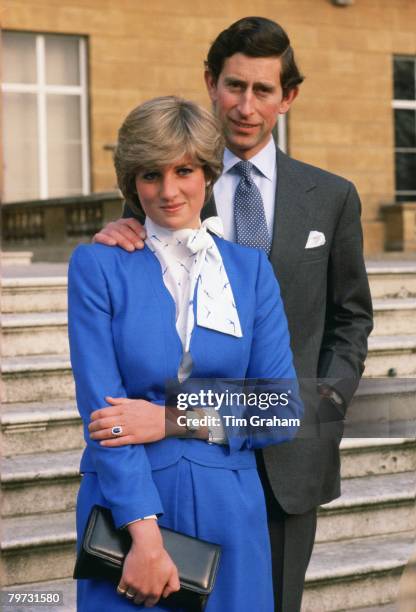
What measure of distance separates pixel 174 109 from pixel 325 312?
76 centimetres

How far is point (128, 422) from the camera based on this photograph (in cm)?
194

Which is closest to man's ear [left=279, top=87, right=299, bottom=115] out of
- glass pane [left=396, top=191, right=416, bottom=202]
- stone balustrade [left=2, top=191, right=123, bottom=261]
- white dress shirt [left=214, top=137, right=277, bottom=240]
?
white dress shirt [left=214, top=137, right=277, bottom=240]

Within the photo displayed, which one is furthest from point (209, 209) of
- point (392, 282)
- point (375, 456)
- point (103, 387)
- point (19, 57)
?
point (19, 57)

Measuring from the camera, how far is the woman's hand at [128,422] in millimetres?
1932

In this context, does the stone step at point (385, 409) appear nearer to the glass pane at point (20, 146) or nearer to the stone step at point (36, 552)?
the stone step at point (36, 552)

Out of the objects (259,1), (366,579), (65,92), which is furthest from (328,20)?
(366,579)

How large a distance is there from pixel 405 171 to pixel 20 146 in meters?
5.50

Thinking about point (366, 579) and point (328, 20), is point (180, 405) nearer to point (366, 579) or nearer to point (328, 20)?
point (366, 579)

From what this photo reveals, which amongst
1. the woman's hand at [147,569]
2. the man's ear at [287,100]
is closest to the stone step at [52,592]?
the woman's hand at [147,569]

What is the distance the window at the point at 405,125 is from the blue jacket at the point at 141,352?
13.9 meters

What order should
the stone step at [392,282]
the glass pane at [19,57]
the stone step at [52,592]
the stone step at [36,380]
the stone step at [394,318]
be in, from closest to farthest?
the stone step at [52,592]
the stone step at [36,380]
the stone step at [394,318]
the stone step at [392,282]
the glass pane at [19,57]

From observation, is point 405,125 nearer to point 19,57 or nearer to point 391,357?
point 19,57

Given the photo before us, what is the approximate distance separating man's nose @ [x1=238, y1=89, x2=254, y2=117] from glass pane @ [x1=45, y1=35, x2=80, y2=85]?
467 inches

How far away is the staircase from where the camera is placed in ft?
13.9
